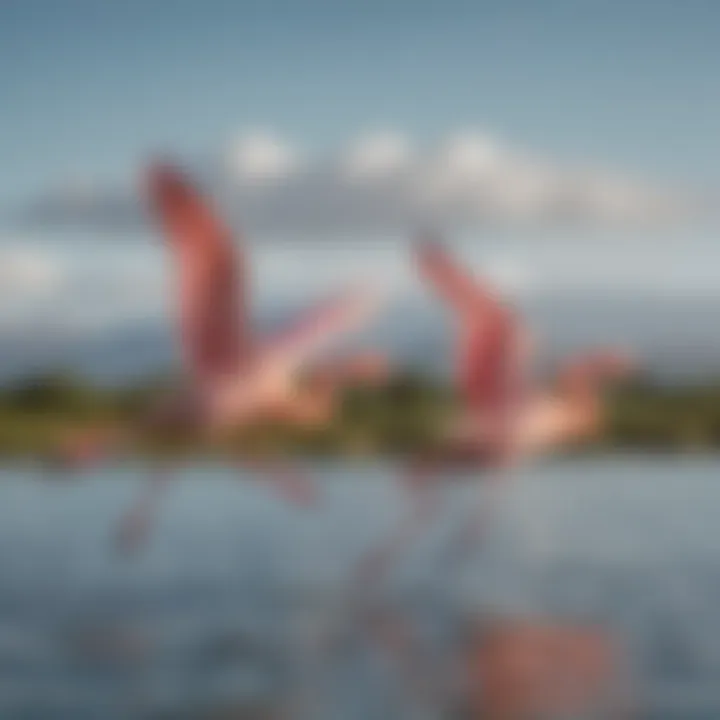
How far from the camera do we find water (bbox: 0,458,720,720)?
1.61 meters

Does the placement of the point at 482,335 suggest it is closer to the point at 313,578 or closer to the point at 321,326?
the point at 321,326

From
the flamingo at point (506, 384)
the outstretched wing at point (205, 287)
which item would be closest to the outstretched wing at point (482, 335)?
the flamingo at point (506, 384)

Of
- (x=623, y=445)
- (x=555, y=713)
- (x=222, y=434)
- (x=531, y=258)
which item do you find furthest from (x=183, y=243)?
(x=555, y=713)

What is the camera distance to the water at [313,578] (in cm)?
161

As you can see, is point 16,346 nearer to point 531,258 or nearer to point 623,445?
point 531,258

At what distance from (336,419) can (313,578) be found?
7.2 inches

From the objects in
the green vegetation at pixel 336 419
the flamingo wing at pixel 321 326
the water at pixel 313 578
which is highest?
the flamingo wing at pixel 321 326

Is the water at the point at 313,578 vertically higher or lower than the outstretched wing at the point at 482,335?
lower

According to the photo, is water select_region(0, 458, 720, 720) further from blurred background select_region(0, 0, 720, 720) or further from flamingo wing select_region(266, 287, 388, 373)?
flamingo wing select_region(266, 287, 388, 373)

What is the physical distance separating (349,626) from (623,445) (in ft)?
1.22

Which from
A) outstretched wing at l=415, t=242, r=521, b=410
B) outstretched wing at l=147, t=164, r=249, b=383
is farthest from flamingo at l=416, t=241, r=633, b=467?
outstretched wing at l=147, t=164, r=249, b=383

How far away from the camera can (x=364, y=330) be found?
163 cm

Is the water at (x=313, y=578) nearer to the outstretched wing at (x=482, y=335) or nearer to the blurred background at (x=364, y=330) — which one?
the blurred background at (x=364, y=330)

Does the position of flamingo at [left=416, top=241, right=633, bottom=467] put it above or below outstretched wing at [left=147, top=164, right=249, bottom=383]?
below
